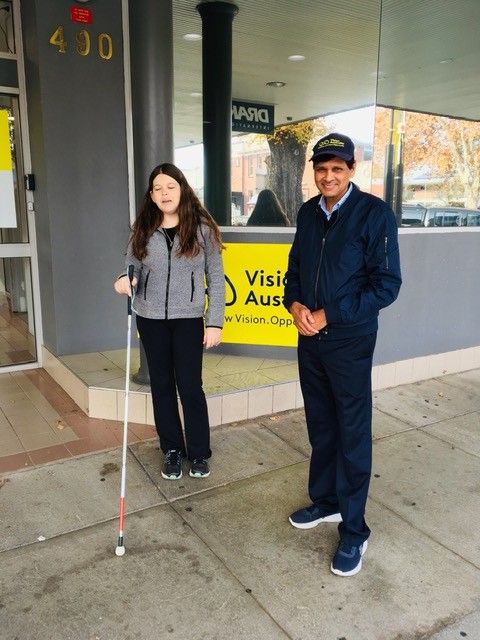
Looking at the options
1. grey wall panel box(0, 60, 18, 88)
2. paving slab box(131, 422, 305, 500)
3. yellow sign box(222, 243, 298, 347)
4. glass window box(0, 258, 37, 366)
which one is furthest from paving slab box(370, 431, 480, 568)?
grey wall panel box(0, 60, 18, 88)

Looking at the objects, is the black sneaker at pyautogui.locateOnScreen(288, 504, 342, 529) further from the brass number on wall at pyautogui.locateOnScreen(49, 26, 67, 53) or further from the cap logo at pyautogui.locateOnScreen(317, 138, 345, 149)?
the brass number on wall at pyautogui.locateOnScreen(49, 26, 67, 53)

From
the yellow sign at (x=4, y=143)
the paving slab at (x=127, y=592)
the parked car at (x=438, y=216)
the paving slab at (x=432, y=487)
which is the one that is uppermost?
the yellow sign at (x=4, y=143)

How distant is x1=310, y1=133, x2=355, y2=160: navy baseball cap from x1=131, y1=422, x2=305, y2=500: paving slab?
1.92m

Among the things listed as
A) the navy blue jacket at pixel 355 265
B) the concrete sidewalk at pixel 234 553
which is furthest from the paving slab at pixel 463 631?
the navy blue jacket at pixel 355 265

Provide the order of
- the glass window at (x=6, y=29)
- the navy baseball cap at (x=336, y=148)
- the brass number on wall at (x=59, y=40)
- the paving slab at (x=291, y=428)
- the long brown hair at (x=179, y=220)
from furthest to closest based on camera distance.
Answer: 1. the glass window at (x=6, y=29)
2. the brass number on wall at (x=59, y=40)
3. the paving slab at (x=291, y=428)
4. the long brown hair at (x=179, y=220)
5. the navy baseball cap at (x=336, y=148)

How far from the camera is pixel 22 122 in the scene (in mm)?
4605

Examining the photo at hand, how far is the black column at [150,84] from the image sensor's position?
368cm

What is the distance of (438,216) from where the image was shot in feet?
16.5

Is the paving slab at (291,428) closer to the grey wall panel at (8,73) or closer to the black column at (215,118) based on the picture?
the black column at (215,118)

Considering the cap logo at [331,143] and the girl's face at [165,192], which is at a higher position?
the cap logo at [331,143]

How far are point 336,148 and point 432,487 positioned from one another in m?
2.08

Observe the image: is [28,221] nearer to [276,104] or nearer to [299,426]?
[276,104]

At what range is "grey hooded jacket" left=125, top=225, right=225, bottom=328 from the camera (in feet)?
9.39

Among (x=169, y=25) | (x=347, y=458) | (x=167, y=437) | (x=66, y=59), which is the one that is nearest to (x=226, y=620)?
(x=347, y=458)
